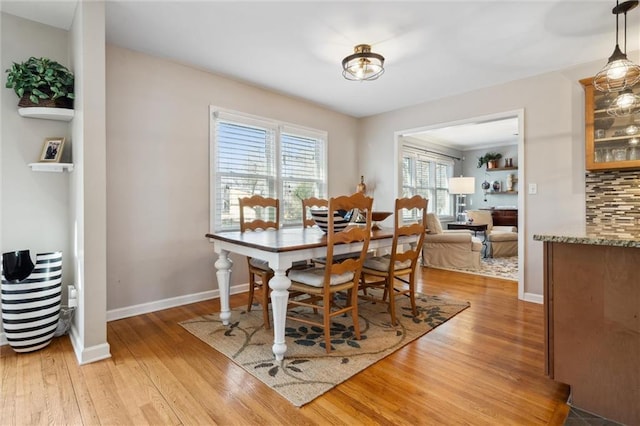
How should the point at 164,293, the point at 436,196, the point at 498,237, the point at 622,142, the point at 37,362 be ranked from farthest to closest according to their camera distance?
the point at 436,196
the point at 498,237
the point at 164,293
the point at 622,142
the point at 37,362

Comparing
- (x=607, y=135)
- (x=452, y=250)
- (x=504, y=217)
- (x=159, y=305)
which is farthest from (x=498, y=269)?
(x=159, y=305)

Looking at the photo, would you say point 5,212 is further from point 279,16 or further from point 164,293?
point 279,16

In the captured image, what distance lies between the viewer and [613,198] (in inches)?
114

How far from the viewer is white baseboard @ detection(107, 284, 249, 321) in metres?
2.71

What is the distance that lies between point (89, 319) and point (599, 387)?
2.84 m

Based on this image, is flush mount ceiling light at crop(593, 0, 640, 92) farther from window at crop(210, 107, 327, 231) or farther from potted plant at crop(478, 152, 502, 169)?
potted plant at crop(478, 152, 502, 169)

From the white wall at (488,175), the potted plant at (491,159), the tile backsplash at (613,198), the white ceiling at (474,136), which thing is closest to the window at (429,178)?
the white ceiling at (474,136)

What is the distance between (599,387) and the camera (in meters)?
1.49

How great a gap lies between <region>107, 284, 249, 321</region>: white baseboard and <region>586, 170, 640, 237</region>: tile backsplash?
3.69 metres

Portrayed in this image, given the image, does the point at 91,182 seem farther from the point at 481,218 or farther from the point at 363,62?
the point at 481,218

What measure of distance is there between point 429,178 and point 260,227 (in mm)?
5029

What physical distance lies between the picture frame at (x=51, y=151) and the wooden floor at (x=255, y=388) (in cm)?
131

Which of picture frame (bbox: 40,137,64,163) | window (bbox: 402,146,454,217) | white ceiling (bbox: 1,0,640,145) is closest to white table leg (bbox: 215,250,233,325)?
picture frame (bbox: 40,137,64,163)

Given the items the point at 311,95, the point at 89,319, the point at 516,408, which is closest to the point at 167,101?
the point at 311,95
